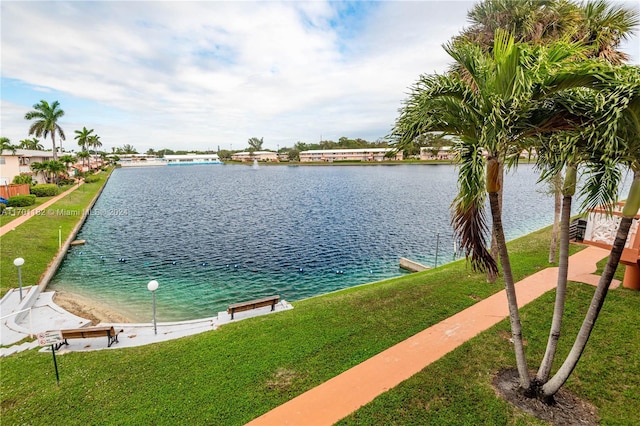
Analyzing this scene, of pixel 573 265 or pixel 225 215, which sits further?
pixel 225 215

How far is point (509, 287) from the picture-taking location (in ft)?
18.6

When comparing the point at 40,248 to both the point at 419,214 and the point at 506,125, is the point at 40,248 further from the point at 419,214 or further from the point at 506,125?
the point at 419,214

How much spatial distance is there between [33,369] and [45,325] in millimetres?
3881

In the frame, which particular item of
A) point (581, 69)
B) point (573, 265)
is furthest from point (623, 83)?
point (573, 265)

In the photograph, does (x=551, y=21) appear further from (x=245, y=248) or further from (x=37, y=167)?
(x=37, y=167)

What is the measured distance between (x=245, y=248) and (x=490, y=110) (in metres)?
20.0

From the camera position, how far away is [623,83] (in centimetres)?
395

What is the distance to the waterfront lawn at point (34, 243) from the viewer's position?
50.0ft

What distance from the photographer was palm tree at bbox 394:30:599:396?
14.2 feet

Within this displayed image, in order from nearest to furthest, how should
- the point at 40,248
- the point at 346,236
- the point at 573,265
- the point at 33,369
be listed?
1. the point at 33,369
2. the point at 573,265
3. the point at 40,248
4. the point at 346,236

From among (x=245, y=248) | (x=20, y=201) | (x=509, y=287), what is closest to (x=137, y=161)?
(x=20, y=201)

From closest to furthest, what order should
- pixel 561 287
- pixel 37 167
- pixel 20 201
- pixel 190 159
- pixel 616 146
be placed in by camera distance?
1. pixel 616 146
2. pixel 561 287
3. pixel 20 201
4. pixel 37 167
5. pixel 190 159

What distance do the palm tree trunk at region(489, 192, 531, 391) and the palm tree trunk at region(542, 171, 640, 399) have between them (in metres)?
0.41

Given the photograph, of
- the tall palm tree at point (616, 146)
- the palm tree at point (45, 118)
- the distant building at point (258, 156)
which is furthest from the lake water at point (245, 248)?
the distant building at point (258, 156)
